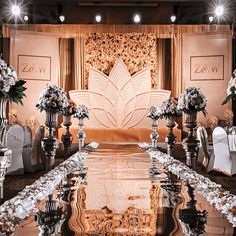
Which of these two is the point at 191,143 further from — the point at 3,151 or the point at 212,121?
the point at 212,121

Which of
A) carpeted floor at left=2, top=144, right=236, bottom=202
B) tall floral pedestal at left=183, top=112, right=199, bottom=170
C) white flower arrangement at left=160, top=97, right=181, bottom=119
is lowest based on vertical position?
carpeted floor at left=2, top=144, right=236, bottom=202

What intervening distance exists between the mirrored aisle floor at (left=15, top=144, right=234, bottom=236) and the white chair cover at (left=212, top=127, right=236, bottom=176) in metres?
3.97

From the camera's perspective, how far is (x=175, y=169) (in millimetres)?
3518

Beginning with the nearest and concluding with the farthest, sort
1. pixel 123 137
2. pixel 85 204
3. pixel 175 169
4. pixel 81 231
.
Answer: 1. pixel 81 231
2. pixel 85 204
3. pixel 175 169
4. pixel 123 137

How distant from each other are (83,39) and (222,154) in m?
7.08

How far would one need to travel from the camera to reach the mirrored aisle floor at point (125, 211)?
1.59 m

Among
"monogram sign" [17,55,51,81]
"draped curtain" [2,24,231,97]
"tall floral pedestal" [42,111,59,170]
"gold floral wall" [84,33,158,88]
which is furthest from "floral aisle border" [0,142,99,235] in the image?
"gold floral wall" [84,33,158,88]

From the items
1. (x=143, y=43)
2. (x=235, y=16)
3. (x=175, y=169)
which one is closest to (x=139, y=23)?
(x=143, y=43)

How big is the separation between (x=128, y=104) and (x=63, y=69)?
1.93 m

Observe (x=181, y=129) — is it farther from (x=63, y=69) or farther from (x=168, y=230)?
(x=168, y=230)

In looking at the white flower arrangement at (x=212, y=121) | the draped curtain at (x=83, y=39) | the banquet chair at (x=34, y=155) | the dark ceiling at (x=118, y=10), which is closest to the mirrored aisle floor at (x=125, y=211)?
the banquet chair at (x=34, y=155)

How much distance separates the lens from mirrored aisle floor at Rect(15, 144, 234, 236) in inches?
62.7

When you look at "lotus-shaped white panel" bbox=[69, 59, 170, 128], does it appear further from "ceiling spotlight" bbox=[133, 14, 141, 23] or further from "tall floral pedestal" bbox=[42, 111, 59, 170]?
"tall floral pedestal" bbox=[42, 111, 59, 170]

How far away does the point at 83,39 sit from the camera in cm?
1305
